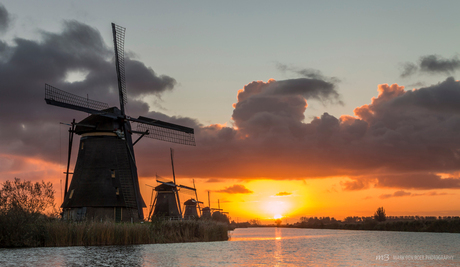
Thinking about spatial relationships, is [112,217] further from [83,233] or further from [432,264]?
[432,264]

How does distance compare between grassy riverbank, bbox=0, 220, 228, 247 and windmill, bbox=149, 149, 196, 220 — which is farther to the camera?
windmill, bbox=149, 149, 196, 220

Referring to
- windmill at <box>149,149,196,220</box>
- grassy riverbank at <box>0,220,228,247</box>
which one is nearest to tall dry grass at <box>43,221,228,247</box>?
grassy riverbank at <box>0,220,228,247</box>

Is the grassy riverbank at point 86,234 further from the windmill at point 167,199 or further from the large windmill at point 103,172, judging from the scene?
the windmill at point 167,199

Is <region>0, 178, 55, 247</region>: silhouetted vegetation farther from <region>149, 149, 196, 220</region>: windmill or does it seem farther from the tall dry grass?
<region>149, 149, 196, 220</region>: windmill

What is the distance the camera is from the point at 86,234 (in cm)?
3014

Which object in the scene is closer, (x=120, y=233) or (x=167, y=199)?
(x=120, y=233)

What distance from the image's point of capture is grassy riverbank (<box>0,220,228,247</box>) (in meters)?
28.4

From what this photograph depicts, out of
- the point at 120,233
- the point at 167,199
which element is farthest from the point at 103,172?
the point at 167,199

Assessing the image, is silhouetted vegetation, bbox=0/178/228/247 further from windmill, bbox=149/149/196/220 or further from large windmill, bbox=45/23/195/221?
windmill, bbox=149/149/196/220

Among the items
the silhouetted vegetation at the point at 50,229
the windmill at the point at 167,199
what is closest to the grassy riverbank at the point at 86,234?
the silhouetted vegetation at the point at 50,229

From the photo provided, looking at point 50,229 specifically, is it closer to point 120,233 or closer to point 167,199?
point 120,233

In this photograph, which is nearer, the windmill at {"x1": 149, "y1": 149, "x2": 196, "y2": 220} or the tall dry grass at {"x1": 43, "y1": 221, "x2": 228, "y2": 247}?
the tall dry grass at {"x1": 43, "y1": 221, "x2": 228, "y2": 247}

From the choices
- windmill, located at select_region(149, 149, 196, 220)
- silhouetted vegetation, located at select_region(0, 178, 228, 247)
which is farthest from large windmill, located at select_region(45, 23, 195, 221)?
windmill, located at select_region(149, 149, 196, 220)

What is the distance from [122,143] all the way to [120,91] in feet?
21.2
